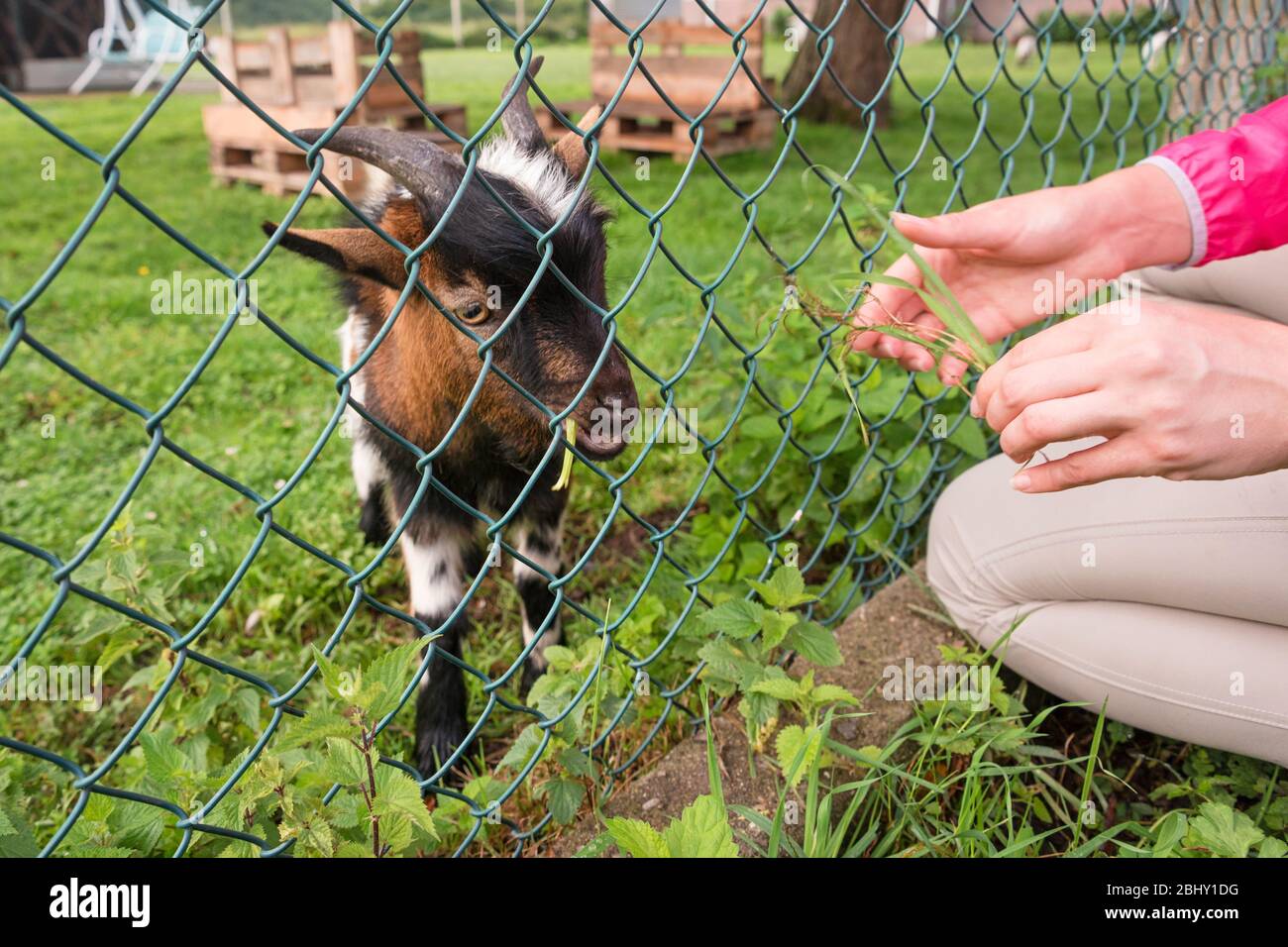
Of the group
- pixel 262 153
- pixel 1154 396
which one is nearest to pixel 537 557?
pixel 1154 396

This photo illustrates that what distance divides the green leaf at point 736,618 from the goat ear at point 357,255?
2.92ft

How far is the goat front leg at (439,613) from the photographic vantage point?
2.36 m

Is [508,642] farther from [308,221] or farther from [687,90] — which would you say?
[687,90]

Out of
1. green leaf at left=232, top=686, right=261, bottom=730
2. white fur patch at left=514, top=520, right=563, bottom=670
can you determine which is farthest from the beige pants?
green leaf at left=232, top=686, right=261, bottom=730

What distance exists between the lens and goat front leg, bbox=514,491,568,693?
257 centimetres

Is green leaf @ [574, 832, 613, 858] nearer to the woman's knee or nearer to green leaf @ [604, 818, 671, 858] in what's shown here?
green leaf @ [604, 818, 671, 858]

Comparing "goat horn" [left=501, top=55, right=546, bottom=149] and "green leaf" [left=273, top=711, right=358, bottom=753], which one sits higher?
"goat horn" [left=501, top=55, right=546, bottom=149]

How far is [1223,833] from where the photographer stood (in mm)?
1565

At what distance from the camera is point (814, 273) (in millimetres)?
4398

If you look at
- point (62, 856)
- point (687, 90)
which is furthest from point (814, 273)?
point (687, 90)

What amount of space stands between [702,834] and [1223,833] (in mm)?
880

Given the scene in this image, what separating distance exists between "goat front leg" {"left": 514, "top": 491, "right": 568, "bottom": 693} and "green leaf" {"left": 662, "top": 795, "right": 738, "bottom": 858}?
1137mm

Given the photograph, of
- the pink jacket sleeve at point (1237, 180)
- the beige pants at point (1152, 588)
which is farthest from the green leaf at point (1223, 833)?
the pink jacket sleeve at point (1237, 180)

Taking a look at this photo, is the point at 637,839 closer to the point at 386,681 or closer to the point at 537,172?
the point at 386,681
